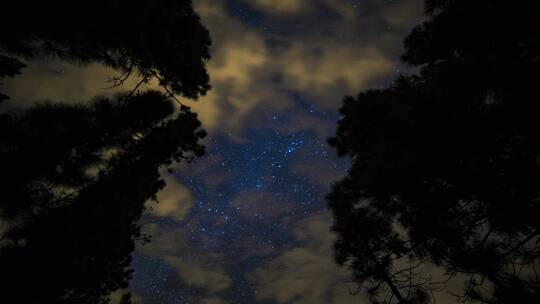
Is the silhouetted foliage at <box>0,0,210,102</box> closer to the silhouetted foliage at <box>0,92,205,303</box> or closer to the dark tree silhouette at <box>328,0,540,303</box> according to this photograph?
the silhouetted foliage at <box>0,92,205,303</box>

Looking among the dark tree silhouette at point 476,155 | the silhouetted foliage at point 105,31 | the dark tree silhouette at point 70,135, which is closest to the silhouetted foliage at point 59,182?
the dark tree silhouette at point 70,135

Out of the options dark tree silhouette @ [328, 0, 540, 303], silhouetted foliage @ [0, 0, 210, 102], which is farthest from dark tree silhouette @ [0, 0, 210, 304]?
dark tree silhouette @ [328, 0, 540, 303]

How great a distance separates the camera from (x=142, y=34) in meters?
4.48

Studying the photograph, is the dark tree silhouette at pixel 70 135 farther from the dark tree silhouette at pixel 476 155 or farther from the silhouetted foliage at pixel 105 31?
the dark tree silhouette at pixel 476 155

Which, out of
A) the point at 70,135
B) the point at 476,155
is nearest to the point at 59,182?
Answer: the point at 70,135

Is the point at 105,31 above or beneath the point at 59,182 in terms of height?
above

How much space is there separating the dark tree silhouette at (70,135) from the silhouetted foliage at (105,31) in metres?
0.01

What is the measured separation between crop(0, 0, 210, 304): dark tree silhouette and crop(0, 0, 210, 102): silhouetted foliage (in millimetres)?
10

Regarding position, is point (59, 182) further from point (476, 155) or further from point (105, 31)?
point (476, 155)

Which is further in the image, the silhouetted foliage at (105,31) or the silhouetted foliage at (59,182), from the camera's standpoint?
the silhouetted foliage at (59,182)

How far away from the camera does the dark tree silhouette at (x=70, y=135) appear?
3.31 m

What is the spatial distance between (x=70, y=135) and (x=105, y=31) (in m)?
1.44

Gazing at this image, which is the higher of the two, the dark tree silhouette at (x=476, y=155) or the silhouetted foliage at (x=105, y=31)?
the silhouetted foliage at (x=105, y=31)

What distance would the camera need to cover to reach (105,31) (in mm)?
3951
